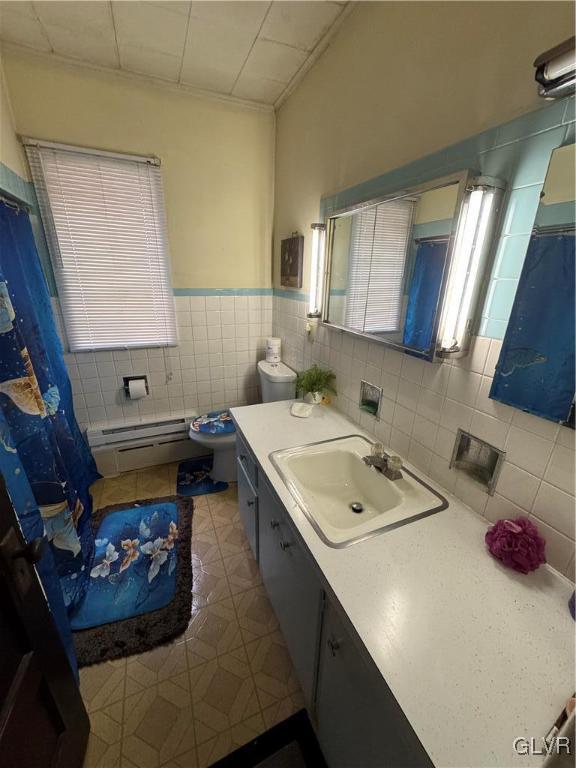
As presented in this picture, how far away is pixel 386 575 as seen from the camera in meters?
0.79

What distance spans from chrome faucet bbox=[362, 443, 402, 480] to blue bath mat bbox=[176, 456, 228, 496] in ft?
4.68

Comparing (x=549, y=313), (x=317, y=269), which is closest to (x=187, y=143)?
(x=317, y=269)

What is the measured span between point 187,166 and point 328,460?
2.05 m

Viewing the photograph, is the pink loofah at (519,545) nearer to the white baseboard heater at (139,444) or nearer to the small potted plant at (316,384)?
the small potted plant at (316,384)

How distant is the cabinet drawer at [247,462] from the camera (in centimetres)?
136

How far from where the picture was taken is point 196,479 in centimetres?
236

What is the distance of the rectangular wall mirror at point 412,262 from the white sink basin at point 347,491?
481mm

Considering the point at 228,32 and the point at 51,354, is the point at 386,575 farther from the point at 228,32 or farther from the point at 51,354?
the point at 228,32

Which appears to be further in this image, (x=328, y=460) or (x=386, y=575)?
(x=328, y=460)

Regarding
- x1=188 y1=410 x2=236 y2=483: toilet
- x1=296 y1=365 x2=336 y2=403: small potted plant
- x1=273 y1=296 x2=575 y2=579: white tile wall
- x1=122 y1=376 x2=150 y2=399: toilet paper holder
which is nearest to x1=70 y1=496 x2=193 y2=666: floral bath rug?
x1=188 y1=410 x2=236 y2=483: toilet

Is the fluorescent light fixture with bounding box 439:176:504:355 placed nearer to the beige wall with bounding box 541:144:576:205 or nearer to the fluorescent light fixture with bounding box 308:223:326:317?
the beige wall with bounding box 541:144:576:205

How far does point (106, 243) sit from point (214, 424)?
1388mm

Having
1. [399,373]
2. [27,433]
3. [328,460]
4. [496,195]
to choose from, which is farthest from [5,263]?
[496,195]

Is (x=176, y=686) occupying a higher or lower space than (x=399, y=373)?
lower
